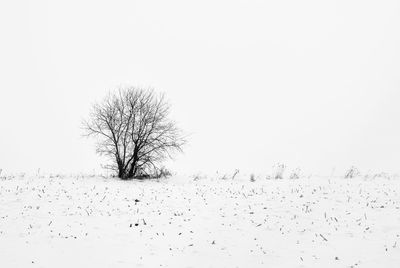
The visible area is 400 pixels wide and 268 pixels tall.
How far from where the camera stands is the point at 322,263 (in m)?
13.4

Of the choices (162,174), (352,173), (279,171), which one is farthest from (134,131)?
(352,173)

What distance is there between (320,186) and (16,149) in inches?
6307

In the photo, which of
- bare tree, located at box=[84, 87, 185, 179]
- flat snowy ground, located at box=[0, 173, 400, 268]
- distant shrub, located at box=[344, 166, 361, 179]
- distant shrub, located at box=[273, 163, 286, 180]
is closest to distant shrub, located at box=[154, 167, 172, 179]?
bare tree, located at box=[84, 87, 185, 179]

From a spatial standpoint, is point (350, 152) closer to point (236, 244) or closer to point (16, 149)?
point (16, 149)

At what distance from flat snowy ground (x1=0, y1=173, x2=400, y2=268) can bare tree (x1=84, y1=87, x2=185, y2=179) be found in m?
8.18

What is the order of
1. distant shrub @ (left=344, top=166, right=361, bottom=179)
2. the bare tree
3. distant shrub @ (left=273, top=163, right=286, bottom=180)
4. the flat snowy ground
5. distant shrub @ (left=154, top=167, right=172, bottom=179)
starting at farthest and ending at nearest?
the bare tree < distant shrub @ (left=154, top=167, right=172, bottom=179) < distant shrub @ (left=273, top=163, right=286, bottom=180) < distant shrub @ (left=344, top=166, right=361, bottom=179) < the flat snowy ground

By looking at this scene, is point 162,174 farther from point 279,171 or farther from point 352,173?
point 352,173

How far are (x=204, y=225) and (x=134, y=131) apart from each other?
16.9 m

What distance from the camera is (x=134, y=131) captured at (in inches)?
1299

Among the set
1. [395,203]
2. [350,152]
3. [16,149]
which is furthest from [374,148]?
[395,203]

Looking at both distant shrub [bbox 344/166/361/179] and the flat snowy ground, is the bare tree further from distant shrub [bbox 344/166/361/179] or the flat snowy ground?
distant shrub [bbox 344/166/361/179]

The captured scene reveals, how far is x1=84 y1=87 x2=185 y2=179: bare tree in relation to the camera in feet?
107

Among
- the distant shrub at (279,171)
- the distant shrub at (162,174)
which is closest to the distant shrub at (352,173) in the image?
the distant shrub at (279,171)

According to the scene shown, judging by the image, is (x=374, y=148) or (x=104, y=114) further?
(x=374, y=148)
